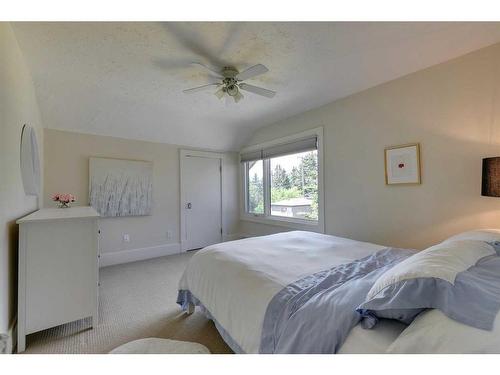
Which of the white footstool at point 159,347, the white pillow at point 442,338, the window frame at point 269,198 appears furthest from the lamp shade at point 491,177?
the white footstool at point 159,347

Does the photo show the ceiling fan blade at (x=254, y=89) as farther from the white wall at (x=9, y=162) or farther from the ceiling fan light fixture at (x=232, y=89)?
the white wall at (x=9, y=162)

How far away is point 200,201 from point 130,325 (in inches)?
101

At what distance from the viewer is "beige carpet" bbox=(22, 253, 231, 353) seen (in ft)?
5.24

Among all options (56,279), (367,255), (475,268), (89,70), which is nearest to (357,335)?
(475,268)

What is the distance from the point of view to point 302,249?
1.79 metres

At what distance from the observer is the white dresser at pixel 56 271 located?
157 cm

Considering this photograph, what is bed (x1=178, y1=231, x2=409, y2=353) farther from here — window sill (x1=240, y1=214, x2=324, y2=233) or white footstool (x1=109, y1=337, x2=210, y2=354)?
window sill (x1=240, y1=214, x2=324, y2=233)

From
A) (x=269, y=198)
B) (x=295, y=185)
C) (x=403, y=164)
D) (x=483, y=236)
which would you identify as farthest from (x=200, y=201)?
(x=483, y=236)

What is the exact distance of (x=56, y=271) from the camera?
1665 millimetres

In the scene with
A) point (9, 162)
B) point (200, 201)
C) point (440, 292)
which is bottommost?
point (440, 292)

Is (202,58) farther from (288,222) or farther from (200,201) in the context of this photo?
(200,201)
